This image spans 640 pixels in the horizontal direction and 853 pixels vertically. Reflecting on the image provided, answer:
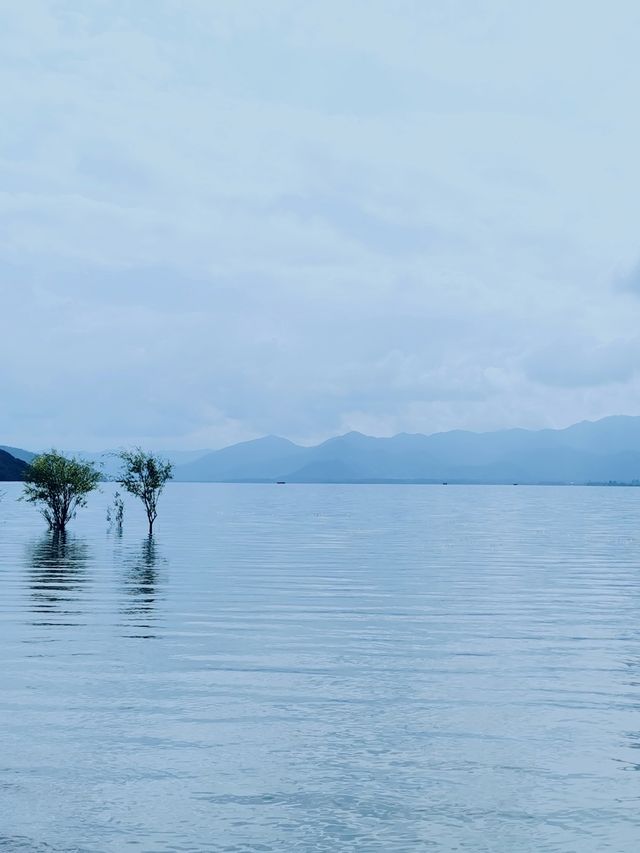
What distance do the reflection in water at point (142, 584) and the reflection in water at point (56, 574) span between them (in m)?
2.47

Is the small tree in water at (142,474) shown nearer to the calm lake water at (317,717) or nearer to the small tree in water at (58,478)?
the small tree in water at (58,478)

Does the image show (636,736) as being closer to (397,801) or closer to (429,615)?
(397,801)

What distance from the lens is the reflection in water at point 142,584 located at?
128 feet

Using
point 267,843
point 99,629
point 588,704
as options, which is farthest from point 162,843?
point 99,629

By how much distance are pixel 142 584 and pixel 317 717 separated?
3067 cm

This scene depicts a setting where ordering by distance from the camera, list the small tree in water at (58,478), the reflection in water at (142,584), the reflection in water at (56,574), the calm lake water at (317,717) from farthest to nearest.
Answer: the small tree in water at (58,478) → the reflection in water at (56,574) → the reflection in water at (142,584) → the calm lake water at (317,717)

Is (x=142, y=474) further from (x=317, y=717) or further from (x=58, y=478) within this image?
(x=317, y=717)

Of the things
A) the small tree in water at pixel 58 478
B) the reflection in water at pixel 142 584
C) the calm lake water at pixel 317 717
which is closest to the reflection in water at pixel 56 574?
the calm lake water at pixel 317 717

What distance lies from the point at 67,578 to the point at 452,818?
41569 millimetres

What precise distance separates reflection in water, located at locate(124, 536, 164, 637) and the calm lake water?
12.5 inches

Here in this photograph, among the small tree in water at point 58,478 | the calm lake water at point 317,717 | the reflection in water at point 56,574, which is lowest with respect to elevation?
the calm lake water at point 317,717

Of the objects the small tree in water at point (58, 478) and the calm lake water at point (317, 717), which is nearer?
the calm lake water at point (317, 717)

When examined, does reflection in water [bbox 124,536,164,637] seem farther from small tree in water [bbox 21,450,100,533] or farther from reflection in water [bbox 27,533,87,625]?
small tree in water [bbox 21,450,100,533]

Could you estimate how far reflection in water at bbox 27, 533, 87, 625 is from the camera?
42000mm
